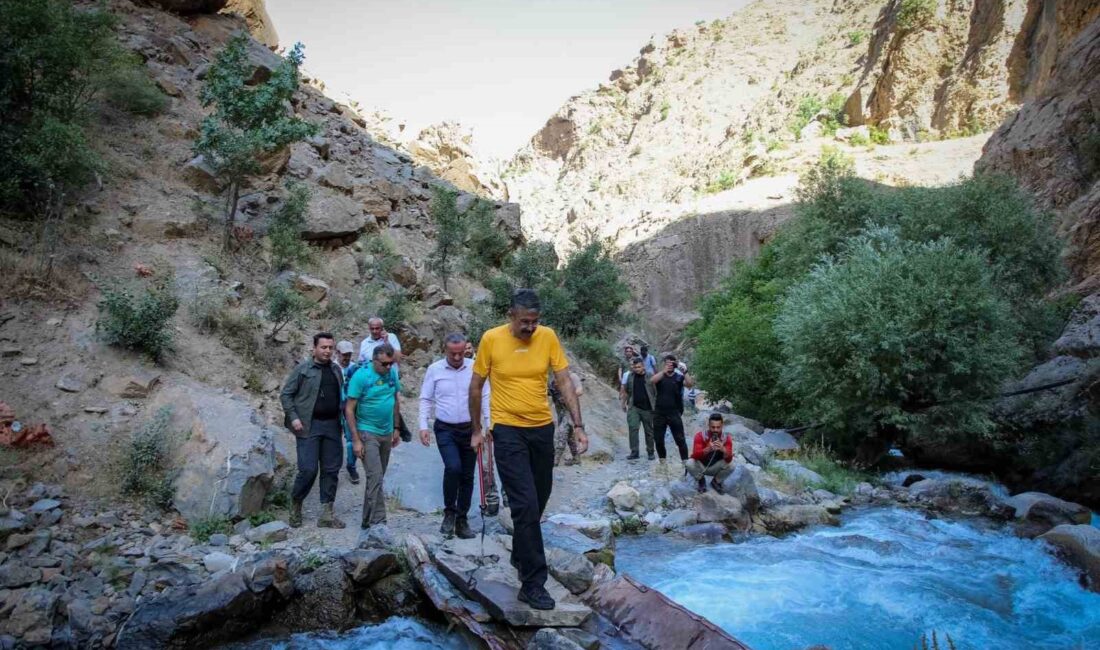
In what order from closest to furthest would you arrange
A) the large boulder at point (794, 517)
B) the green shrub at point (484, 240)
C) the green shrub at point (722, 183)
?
the large boulder at point (794, 517) < the green shrub at point (484, 240) < the green shrub at point (722, 183)

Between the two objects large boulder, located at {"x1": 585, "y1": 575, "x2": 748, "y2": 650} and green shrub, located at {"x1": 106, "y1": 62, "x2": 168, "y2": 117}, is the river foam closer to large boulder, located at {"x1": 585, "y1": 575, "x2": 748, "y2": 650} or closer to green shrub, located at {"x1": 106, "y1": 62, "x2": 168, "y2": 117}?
large boulder, located at {"x1": 585, "y1": 575, "x2": 748, "y2": 650}

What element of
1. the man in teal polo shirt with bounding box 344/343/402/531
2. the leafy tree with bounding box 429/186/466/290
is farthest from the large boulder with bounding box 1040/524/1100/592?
the leafy tree with bounding box 429/186/466/290

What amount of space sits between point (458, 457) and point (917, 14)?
50.8 m

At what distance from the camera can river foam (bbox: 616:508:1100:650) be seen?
5.53 metres

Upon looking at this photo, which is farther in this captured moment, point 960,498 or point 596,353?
point 596,353

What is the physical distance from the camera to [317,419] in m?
6.25

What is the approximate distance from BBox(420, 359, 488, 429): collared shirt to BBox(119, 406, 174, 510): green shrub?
2938 millimetres

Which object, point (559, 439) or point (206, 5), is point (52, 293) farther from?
point (206, 5)

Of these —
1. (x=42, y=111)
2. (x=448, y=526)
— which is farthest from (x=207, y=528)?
(x=42, y=111)

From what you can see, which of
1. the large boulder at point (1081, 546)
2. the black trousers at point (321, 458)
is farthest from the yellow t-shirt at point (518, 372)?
the large boulder at point (1081, 546)

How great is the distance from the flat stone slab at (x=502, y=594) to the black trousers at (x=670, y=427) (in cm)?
551

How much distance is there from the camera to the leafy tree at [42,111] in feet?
32.0

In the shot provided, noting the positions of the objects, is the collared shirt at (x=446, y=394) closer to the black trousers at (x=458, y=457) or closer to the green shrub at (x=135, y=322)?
the black trousers at (x=458, y=457)

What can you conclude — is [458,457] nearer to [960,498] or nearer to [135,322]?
[135,322]
